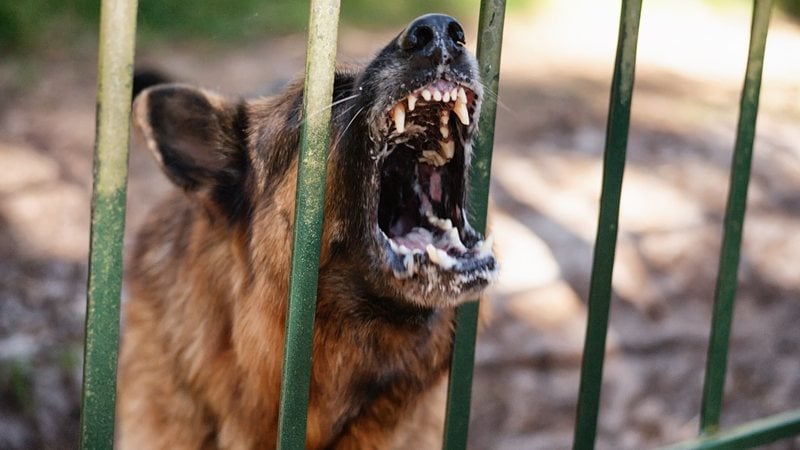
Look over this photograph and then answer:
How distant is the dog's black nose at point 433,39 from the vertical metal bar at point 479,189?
17 centimetres

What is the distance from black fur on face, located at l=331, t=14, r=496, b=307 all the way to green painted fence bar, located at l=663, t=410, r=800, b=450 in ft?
2.90

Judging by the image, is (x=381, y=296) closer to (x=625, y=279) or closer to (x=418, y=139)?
(x=418, y=139)

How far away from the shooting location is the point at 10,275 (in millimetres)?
4746

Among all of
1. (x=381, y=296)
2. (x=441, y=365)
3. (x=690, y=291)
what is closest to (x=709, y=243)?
(x=690, y=291)

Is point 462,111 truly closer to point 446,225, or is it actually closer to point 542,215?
point 446,225

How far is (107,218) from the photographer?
1.70 metres

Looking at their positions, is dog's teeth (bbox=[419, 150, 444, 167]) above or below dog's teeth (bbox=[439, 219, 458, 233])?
above

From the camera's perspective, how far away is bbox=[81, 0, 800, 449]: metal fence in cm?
166

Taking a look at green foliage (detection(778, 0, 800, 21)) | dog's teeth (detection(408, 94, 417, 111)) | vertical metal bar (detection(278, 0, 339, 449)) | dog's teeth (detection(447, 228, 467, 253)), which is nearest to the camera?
vertical metal bar (detection(278, 0, 339, 449))

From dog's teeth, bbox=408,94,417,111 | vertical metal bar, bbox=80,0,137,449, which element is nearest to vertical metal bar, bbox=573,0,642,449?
dog's teeth, bbox=408,94,417,111

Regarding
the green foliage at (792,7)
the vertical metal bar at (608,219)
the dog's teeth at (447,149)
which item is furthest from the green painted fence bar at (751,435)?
the green foliage at (792,7)

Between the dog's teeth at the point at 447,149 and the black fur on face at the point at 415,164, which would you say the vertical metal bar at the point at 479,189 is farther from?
the dog's teeth at the point at 447,149

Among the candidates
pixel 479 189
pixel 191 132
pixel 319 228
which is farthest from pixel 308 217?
pixel 191 132

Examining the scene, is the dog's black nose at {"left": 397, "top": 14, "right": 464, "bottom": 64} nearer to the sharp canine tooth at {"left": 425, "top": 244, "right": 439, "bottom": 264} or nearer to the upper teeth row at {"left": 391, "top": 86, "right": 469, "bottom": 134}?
the upper teeth row at {"left": 391, "top": 86, "right": 469, "bottom": 134}
